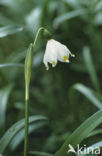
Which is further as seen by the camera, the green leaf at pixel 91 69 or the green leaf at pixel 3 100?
the green leaf at pixel 91 69

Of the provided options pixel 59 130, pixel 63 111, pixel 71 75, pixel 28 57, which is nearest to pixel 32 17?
pixel 71 75

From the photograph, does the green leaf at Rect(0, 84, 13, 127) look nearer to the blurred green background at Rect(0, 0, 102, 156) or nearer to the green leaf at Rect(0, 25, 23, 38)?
the blurred green background at Rect(0, 0, 102, 156)

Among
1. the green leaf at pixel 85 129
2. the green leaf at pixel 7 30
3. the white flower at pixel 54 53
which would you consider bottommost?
the green leaf at pixel 85 129

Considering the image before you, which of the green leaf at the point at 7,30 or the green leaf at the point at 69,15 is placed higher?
the green leaf at the point at 69,15

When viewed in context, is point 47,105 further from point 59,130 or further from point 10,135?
point 10,135

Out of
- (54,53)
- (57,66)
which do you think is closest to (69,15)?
(57,66)

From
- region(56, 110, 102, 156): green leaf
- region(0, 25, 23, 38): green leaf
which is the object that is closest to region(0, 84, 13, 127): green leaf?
region(0, 25, 23, 38): green leaf

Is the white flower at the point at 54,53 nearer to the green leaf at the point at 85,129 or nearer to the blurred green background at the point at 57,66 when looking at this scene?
the green leaf at the point at 85,129

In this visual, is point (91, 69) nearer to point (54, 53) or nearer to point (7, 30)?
point (7, 30)

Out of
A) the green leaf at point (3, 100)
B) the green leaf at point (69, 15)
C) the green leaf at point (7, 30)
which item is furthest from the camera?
the green leaf at point (69, 15)

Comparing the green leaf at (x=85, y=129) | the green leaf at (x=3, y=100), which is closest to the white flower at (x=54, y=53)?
the green leaf at (x=85, y=129)

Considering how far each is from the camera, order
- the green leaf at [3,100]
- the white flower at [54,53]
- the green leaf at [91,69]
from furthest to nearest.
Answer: the green leaf at [91,69], the green leaf at [3,100], the white flower at [54,53]
